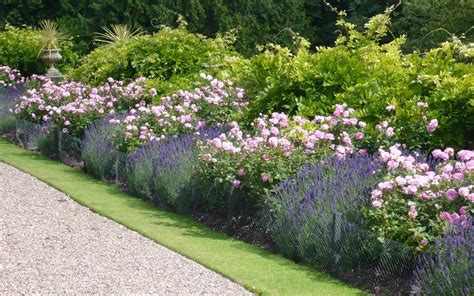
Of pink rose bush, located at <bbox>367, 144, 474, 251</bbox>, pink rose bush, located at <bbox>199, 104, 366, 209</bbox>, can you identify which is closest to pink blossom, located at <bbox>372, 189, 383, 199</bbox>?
pink rose bush, located at <bbox>367, 144, 474, 251</bbox>

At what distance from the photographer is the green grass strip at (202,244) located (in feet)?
20.8

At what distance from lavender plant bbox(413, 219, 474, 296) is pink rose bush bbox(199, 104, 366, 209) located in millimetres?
2227

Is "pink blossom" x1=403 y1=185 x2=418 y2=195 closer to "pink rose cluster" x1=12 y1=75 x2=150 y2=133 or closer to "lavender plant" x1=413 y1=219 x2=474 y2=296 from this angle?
"lavender plant" x1=413 y1=219 x2=474 y2=296

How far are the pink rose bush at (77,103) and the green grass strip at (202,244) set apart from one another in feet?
4.23

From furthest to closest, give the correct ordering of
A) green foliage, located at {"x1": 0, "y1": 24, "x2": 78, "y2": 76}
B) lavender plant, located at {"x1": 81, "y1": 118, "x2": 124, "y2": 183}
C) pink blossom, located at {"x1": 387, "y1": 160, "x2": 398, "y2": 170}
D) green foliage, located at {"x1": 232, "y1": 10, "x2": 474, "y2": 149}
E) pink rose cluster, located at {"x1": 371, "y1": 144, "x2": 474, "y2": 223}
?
green foliage, located at {"x1": 0, "y1": 24, "x2": 78, "y2": 76}
lavender plant, located at {"x1": 81, "y1": 118, "x2": 124, "y2": 183}
green foliage, located at {"x1": 232, "y1": 10, "x2": 474, "y2": 149}
pink blossom, located at {"x1": 387, "y1": 160, "x2": 398, "y2": 170}
pink rose cluster, located at {"x1": 371, "y1": 144, "x2": 474, "y2": 223}

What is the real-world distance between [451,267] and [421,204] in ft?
3.03

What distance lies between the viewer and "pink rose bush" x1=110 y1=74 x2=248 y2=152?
10688 mm

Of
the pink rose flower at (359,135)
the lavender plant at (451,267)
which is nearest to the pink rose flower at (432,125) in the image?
the pink rose flower at (359,135)

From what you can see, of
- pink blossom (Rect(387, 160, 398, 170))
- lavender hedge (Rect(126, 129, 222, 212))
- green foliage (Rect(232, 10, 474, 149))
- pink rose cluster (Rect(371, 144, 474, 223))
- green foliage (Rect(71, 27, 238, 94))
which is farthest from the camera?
green foliage (Rect(71, 27, 238, 94))

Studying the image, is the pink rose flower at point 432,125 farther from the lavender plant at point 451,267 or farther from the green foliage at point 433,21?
the green foliage at point 433,21

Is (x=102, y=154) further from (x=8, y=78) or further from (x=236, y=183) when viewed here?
(x=8, y=78)

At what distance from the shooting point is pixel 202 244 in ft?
24.9

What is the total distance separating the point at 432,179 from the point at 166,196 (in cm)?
360

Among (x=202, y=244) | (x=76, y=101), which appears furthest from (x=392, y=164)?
(x=76, y=101)
